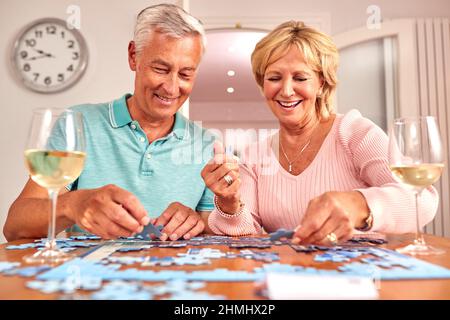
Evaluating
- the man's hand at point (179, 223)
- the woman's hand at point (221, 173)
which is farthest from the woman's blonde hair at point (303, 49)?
the man's hand at point (179, 223)

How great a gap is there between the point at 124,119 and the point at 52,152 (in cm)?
93

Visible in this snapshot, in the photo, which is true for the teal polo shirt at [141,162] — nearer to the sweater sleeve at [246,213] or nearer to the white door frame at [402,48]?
the sweater sleeve at [246,213]

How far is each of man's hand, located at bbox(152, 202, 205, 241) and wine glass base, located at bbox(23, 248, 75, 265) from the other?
289 mm

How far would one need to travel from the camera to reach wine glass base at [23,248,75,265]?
0.77 meters

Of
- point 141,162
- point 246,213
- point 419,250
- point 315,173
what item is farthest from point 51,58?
point 419,250

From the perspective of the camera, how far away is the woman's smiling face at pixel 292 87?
169 cm

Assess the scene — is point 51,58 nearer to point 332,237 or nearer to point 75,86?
point 75,86

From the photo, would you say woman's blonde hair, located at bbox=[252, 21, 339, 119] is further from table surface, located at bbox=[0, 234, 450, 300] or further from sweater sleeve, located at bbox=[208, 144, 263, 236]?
table surface, located at bbox=[0, 234, 450, 300]

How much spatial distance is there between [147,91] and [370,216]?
1081 millimetres

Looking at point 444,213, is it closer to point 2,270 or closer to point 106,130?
point 106,130

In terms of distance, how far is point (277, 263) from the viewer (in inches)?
29.3

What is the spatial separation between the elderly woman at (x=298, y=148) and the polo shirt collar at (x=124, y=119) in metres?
0.27

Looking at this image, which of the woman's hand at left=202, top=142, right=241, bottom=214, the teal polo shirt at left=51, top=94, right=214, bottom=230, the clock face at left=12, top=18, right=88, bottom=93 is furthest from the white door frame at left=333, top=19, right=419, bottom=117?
the woman's hand at left=202, top=142, right=241, bottom=214

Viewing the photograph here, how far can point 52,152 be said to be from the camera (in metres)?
0.85
